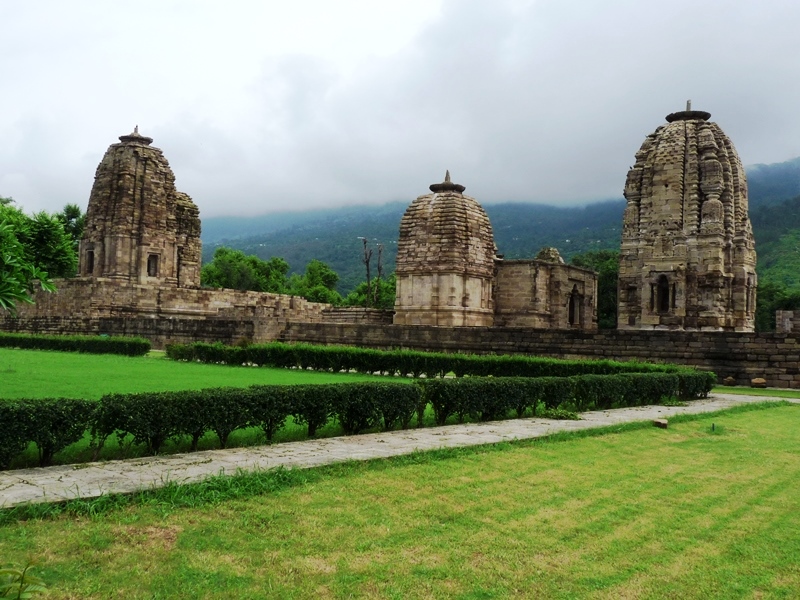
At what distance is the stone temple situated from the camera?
29484mm

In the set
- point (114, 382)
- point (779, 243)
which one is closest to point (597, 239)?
point (779, 243)

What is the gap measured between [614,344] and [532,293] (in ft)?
33.2

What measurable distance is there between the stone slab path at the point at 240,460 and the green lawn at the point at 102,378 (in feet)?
14.1

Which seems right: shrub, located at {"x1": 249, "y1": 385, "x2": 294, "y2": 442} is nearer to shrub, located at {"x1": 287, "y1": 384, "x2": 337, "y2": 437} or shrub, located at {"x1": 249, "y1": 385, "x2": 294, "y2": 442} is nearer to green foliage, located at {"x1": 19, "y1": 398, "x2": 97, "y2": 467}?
shrub, located at {"x1": 287, "y1": 384, "x2": 337, "y2": 437}

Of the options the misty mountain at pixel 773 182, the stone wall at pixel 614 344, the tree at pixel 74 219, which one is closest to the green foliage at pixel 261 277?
the tree at pixel 74 219

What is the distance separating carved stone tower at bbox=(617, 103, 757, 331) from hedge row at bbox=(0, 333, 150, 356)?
64.5ft

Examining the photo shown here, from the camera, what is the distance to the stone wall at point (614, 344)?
62.3 feet

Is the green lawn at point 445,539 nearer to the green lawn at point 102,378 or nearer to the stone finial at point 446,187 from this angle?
the green lawn at point 102,378

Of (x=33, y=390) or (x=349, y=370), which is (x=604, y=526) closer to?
(x=33, y=390)

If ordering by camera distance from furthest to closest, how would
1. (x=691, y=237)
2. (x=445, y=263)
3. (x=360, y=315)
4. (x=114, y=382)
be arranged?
(x=360, y=315) → (x=445, y=263) → (x=691, y=237) → (x=114, y=382)

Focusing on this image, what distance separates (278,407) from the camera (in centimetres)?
785

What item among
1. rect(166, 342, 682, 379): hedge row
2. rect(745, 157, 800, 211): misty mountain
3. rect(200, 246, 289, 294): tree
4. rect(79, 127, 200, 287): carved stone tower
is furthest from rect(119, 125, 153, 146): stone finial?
rect(745, 157, 800, 211): misty mountain

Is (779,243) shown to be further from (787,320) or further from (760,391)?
(760,391)

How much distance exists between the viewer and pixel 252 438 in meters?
7.95
